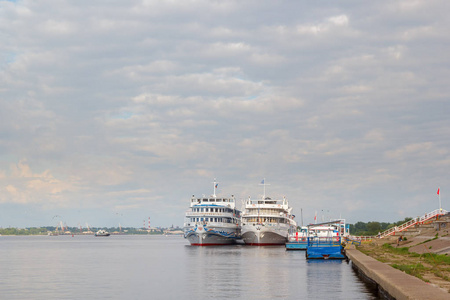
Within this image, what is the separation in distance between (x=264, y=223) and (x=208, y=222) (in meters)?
11.2

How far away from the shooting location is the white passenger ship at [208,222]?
109 metres

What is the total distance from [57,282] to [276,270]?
66.0ft

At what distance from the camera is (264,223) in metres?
111

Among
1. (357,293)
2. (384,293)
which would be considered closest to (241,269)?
(357,293)

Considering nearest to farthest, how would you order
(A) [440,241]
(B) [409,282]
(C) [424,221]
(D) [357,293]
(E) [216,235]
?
(B) [409,282] < (D) [357,293] < (A) [440,241] < (C) [424,221] < (E) [216,235]

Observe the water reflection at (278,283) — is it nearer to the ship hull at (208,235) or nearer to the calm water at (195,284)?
the calm water at (195,284)

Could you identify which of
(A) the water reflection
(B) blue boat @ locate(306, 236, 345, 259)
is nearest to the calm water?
(A) the water reflection

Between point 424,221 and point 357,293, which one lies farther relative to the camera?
point 424,221

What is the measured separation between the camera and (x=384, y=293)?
2875cm

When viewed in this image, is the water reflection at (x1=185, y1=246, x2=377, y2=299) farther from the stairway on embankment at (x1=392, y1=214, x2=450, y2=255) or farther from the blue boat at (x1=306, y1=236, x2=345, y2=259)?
the stairway on embankment at (x1=392, y1=214, x2=450, y2=255)

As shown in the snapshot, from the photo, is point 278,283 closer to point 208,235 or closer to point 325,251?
point 325,251

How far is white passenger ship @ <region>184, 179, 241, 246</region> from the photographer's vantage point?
109312 mm

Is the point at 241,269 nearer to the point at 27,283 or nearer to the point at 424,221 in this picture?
the point at 27,283

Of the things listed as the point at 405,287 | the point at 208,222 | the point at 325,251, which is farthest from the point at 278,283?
the point at 208,222
